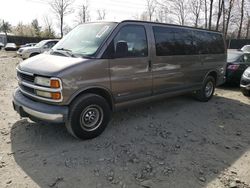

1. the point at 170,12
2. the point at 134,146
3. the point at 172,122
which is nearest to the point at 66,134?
the point at 134,146

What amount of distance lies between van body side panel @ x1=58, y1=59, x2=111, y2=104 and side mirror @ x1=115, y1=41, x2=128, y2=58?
0.95ft

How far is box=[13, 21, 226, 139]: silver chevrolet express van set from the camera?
12.2ft

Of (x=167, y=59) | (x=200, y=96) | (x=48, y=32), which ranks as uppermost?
(x=48, y=32)

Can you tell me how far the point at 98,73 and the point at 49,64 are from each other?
0.84 meters

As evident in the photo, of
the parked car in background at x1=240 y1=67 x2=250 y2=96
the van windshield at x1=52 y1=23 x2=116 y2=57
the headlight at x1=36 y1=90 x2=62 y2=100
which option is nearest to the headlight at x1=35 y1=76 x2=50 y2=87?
the headlight at x1=36 y1=90 x2=62 y2=100

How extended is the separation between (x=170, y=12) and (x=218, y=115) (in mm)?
36563

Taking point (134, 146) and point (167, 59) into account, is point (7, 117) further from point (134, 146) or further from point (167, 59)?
point (167, 59)

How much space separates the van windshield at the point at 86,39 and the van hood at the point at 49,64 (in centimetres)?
27

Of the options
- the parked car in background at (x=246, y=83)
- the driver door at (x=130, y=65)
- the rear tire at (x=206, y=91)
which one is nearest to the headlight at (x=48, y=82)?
the driver door at (x=130, y=65)

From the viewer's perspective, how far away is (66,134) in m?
4.40

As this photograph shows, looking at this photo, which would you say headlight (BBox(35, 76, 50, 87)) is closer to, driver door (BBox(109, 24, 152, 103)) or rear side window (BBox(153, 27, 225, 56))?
driver door (BBox(109, 24, 152, 103))

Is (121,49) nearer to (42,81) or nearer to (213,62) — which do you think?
(42,81)

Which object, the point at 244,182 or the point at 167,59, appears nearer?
the point at 244,182

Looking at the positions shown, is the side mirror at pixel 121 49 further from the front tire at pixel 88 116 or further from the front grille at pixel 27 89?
the front grille at pixel 27 89
